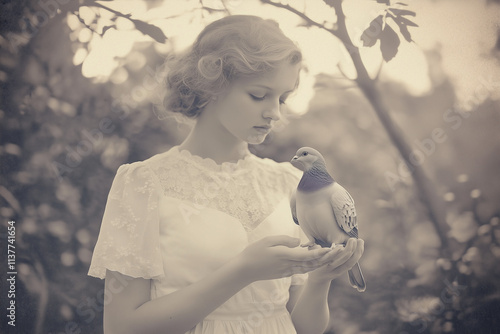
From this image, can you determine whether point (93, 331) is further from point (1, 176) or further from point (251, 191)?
point (251, 191)

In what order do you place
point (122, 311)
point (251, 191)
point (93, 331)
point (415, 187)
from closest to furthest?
point (122, 311), point (251, 191), point (93, 331), point (415, 187)

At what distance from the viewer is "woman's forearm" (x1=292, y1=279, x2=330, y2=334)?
4.34 feet

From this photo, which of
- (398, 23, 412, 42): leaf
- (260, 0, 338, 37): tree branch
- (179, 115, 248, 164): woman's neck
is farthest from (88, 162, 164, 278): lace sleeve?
(398, 23, 412, 42): leaf

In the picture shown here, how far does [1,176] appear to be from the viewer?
1.47 m

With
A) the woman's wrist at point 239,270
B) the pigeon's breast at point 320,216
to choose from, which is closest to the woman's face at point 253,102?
the pigeon's breast at point 320,216

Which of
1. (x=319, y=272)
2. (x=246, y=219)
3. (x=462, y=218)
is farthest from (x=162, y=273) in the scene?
(x=462, y=218)

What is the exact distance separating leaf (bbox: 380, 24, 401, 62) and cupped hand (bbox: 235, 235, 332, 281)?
0.75 metres

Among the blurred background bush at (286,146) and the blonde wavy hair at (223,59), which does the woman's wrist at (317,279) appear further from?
the blonde wavy hair at (223,59)

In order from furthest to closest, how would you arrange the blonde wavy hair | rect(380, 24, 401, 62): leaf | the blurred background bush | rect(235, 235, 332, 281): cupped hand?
rect(380, 24, 401, 62): leaf, the blurred background bush, the blonde wavy hair, rect(235, 235, 332, 281): cupped hand

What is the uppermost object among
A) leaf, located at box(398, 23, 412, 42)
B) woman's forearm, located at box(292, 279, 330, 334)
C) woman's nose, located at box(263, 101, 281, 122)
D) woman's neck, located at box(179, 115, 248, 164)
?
leaf, located at box(398, 23, 412, 42)

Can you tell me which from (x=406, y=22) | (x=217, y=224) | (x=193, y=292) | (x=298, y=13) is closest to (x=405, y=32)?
(x=406, y=22)

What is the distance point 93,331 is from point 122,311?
35 cm

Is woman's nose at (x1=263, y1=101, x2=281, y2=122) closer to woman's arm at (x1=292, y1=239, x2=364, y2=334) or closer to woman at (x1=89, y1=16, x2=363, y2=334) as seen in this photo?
woman at (x1=89, y1=16, x2=363, y2=334)

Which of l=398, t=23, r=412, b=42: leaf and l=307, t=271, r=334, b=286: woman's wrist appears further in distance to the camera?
l=398, t=23, r=412, b=42: leaf
